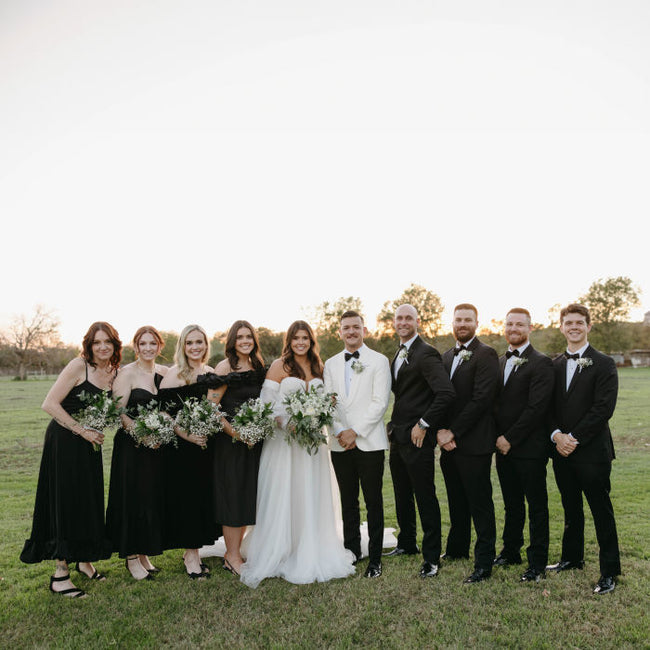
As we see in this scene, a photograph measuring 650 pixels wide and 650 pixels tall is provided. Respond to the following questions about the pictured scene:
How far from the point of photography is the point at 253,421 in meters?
5.76

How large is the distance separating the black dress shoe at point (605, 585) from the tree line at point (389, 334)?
1167 centimetres

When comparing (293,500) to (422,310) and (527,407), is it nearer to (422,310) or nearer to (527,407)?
(527,407)

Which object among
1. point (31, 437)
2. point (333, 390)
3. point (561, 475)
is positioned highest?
point (333, 390)

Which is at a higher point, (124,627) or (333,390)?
(333,390)

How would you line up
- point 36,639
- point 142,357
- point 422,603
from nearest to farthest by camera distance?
point 36,639, point 422,603, point 142,357

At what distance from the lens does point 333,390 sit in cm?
642

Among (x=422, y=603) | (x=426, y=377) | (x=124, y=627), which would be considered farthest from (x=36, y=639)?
(x=426, y=377)

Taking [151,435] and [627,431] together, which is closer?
[151,435]

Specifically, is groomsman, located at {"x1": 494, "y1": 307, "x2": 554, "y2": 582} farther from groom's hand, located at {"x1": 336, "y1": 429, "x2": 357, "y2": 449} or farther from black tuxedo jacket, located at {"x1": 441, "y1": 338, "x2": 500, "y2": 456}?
groom's hand, located at {"x1": 336, "y1": 429, "x2": 357, "y2": 449}

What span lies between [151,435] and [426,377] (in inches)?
121

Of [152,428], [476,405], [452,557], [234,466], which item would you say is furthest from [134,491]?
[476,405]

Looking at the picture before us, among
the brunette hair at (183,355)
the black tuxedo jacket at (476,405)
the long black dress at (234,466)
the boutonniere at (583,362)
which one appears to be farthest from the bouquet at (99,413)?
the boutonniere at (583,362)

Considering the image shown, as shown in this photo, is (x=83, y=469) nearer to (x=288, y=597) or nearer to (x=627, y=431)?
(x=288, y=597)

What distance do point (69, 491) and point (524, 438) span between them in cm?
497
